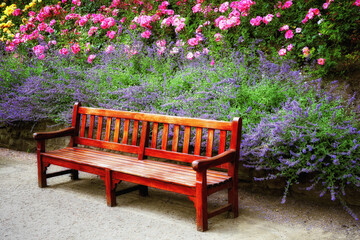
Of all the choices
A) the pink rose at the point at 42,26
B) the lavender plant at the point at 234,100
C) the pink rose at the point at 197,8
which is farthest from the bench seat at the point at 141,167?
the pink rose at the point at 42,26

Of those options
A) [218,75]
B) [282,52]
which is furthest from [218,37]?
[218,75]

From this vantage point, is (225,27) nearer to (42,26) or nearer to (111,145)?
(111,145)

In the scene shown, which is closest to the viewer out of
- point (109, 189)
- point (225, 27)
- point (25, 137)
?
point (109, 189)

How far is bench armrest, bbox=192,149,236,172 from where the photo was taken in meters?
2.93

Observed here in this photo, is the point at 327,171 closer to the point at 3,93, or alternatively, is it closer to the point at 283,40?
the point at 283,40

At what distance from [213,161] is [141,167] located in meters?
0.89

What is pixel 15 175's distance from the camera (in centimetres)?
478

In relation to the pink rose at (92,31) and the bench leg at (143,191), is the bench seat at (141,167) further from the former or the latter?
the pink rose at (92,31)

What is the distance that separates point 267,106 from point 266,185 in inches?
→ 35.8

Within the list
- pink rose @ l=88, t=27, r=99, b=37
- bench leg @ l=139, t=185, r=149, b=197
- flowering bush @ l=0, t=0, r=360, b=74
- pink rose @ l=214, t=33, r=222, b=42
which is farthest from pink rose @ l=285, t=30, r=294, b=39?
pink rose @ l=88, t=27, r=99, b=37

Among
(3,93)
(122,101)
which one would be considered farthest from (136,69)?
(3,93)

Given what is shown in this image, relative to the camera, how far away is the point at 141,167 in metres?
3.67

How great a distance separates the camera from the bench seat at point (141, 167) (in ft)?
10.7

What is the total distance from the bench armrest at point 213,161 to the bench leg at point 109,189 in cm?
106
